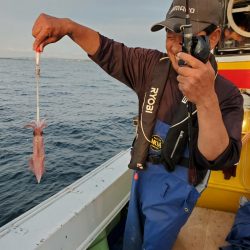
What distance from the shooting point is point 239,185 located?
12.3ft

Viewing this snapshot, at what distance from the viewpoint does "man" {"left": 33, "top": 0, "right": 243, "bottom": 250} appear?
6.25ft

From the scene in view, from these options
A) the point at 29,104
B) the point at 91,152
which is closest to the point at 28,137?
the point at 91,152

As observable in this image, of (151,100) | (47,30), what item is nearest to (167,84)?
(151,100)

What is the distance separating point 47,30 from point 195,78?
3.62 feet

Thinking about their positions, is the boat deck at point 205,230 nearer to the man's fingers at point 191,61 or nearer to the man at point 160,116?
the man at point 160,116

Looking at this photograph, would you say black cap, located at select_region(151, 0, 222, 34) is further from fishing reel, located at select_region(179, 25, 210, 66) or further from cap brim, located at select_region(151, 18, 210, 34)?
fishing reel, located at select_region(179, 25, 210, 66)

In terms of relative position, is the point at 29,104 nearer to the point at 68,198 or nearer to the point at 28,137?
the point at 28,137

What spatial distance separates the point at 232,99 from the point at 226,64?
2.32 m

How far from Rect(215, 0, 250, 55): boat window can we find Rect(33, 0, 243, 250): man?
84.7 inches

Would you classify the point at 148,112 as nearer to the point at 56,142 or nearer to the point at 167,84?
the point at 167,84

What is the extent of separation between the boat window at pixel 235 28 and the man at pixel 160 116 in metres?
2.15

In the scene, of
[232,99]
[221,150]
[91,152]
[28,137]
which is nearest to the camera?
[221,150]

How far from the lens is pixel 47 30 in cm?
192

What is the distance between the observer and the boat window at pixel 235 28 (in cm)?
400
